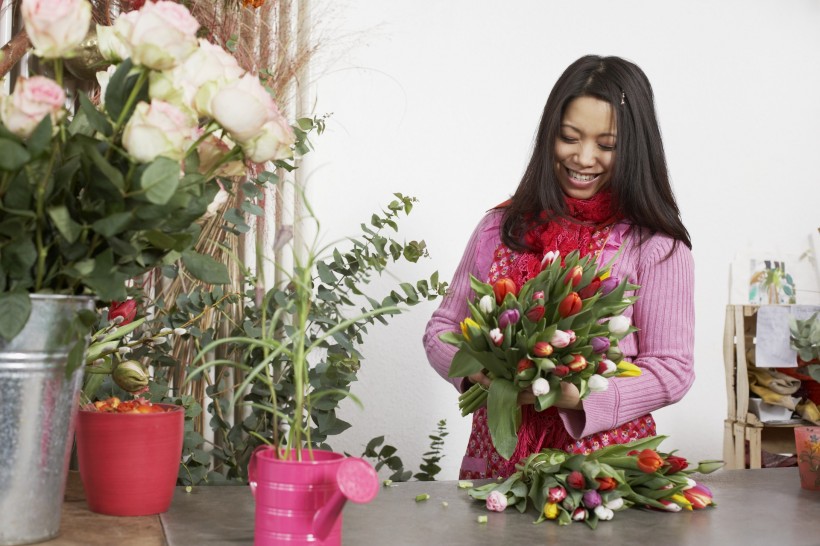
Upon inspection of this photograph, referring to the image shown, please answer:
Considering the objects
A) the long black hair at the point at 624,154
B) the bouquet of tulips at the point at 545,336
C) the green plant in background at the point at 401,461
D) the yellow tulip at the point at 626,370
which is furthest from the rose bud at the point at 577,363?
the green plant in background at the point at 401,461

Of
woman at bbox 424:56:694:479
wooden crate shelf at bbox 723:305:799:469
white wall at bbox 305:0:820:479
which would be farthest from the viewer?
wooden crate shelf at bbox 723:305:799:469

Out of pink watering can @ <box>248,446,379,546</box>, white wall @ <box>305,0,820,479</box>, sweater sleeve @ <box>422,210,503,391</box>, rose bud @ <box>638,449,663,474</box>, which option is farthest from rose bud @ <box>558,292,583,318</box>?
white wall @ <box>305,0,820,479</box>

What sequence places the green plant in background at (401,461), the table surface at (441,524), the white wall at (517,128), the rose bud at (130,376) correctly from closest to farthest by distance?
the table surface at (441,524) < the rose bud at (130,376) < the green plant in background at (401,461) < the white wall at (517,128)

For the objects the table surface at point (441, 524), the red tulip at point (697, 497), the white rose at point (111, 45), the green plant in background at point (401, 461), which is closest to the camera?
the white rose at point (111, 45)

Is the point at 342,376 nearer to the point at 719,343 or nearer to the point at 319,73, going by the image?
the point at 319,73

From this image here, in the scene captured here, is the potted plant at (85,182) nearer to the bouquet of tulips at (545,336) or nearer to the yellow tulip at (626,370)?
the bouquet of tulips at (545,336)

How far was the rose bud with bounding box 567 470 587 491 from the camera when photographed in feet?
4.09

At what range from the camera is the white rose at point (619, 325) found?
4.24ft

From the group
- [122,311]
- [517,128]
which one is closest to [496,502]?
[122,311]

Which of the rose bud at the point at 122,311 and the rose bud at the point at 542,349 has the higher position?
the rose bud at the point at 122,311

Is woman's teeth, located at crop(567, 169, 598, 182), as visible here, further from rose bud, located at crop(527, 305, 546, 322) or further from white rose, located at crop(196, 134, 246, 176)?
white rose, located at crop(196, 134, 246, 176)

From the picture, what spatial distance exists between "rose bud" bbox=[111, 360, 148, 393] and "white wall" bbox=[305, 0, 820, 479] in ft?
4.93

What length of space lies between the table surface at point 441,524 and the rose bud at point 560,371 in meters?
0.19

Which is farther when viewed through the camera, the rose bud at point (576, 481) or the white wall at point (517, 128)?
the white wall at point (517, 128)
